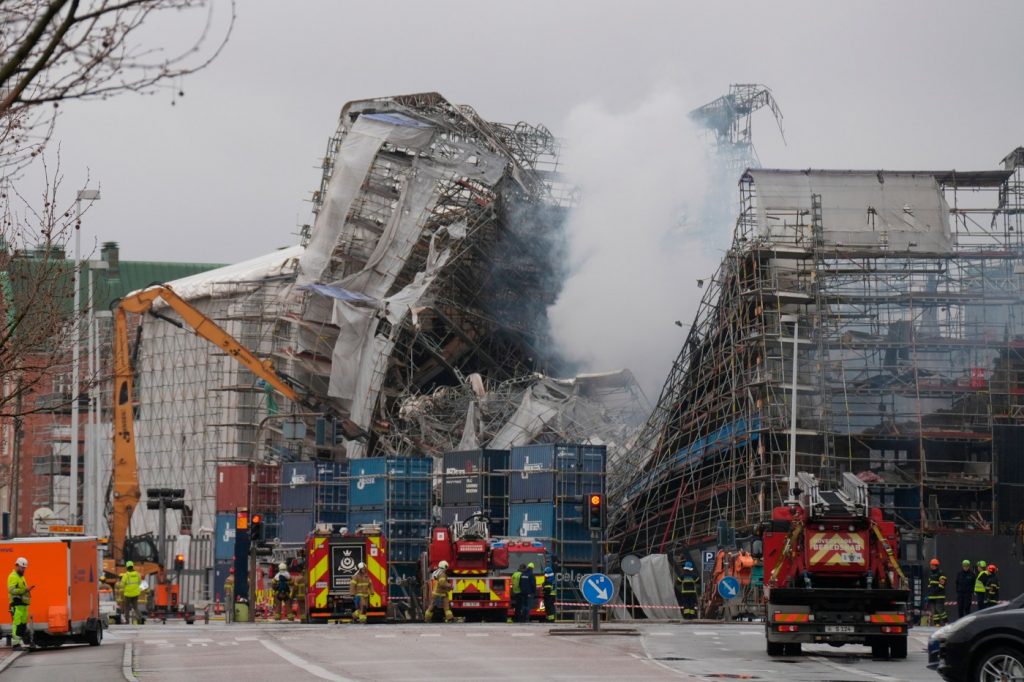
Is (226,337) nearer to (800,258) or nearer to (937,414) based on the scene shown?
(800,258)

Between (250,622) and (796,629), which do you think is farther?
(250,622)

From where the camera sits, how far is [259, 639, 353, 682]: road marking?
19.6 metres

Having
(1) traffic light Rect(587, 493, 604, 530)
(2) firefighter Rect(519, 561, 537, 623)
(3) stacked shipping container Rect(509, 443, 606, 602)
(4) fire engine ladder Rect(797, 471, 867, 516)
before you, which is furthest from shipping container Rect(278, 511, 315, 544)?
(4) fire engine ladder Rect(797, 471, 867, 516)

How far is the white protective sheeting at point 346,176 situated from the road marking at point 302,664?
132 feet

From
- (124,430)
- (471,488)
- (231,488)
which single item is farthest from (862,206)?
(231,488)

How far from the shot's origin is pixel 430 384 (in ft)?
234

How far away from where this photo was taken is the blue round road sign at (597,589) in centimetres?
3069

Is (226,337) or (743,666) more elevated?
(226,337)

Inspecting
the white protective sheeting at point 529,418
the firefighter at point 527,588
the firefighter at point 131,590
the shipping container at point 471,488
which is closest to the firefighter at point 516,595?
the firefighter at point 527,588

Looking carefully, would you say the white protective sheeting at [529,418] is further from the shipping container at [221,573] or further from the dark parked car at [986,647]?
the dark parked car at [986,647]

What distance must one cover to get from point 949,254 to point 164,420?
4324 cm

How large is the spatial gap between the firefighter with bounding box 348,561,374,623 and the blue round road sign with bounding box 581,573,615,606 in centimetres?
1043

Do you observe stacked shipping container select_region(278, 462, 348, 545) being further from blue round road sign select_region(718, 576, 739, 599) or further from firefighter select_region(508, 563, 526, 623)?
blue round road sign select_region(718, 576, 739, 599)

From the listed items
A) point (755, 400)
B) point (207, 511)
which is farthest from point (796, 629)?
point (207, 511)
